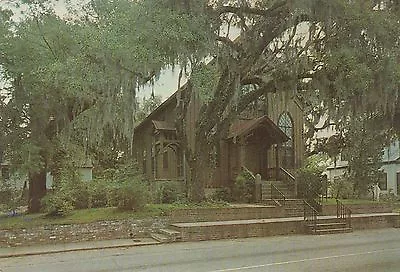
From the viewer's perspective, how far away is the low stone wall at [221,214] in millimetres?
19094

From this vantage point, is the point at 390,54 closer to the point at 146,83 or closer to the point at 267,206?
the point at 146,83

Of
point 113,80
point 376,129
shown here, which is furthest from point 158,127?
point 376,129

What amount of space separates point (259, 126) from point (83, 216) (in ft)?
39.9

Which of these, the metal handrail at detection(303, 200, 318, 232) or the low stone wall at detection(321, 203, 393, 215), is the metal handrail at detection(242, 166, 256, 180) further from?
the low stone wall at detection(321, 203, 393, 215)

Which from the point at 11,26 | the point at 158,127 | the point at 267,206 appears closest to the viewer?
the point at 11,26

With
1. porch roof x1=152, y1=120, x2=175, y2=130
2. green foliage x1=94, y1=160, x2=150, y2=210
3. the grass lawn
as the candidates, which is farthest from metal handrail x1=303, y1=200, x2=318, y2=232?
porch roof x1=152, y1=120, x2=175, y2=130

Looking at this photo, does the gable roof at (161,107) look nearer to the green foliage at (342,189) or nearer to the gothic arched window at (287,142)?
the gothic arched window at (287,142)

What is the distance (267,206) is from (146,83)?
25.5 feet

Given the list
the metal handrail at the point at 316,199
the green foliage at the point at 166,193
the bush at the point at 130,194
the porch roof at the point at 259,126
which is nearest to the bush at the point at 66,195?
the bush at the point at 130,194

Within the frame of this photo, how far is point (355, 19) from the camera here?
12742 millimetres

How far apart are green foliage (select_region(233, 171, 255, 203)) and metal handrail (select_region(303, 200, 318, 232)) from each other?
9.68 ft

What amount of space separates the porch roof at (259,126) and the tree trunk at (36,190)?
10.3 m

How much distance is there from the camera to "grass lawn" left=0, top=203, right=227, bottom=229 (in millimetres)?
16817

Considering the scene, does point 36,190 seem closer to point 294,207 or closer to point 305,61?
point 294,207
